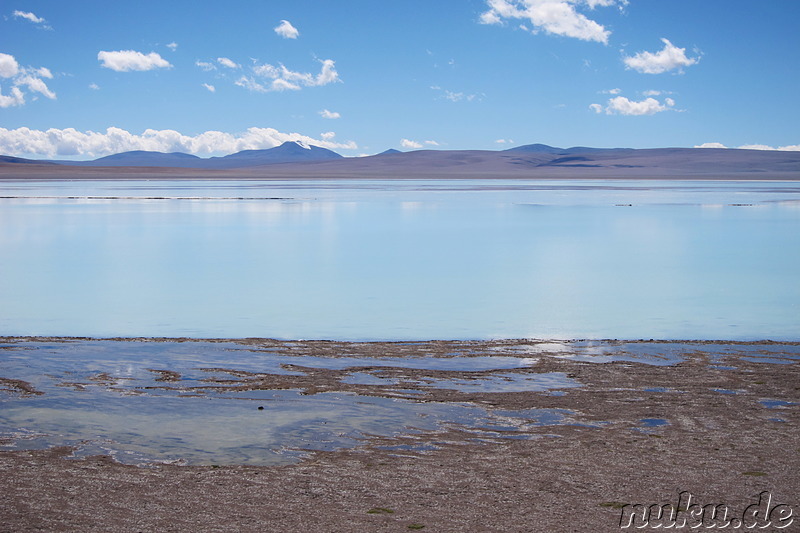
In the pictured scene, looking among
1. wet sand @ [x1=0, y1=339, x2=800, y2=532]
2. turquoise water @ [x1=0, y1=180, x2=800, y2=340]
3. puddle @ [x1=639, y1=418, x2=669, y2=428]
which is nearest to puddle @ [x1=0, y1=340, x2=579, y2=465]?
wet sand @ [x1=0, y1=339, x2=800, y2=532]

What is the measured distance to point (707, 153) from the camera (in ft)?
486

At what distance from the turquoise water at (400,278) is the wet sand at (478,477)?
9.33 ft

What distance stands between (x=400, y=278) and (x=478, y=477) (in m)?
8.11

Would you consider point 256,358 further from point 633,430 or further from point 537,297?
point 537,297

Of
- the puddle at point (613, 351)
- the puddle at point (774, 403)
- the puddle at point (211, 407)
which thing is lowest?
the puddle at point (211, 407)

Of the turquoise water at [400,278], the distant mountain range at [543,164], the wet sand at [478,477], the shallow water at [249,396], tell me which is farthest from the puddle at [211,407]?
the distant mountain range at [543,164]

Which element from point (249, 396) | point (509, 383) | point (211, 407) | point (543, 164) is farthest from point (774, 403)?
point (543, 164)

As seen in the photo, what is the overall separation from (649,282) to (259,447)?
834 centimetres

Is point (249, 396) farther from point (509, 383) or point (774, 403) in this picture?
point (774, 403)

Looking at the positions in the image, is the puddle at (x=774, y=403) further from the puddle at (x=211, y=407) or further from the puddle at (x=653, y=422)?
the puddle at (x=211, y=407)

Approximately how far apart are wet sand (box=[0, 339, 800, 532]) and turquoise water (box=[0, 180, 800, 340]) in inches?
112

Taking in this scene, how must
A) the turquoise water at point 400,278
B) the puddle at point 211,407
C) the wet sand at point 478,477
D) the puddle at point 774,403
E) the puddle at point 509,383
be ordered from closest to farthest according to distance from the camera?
the wet sand at point 478,477, the puddle at point 211,407, the puddle at point 774,403, the puddle at point 509,383, the turquoise water at point 400,278

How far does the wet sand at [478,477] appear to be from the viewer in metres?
4.01

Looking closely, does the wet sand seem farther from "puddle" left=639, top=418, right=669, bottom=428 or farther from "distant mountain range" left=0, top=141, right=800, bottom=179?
"distant mountain range" left=0, top=141, right=800, bottom=179
